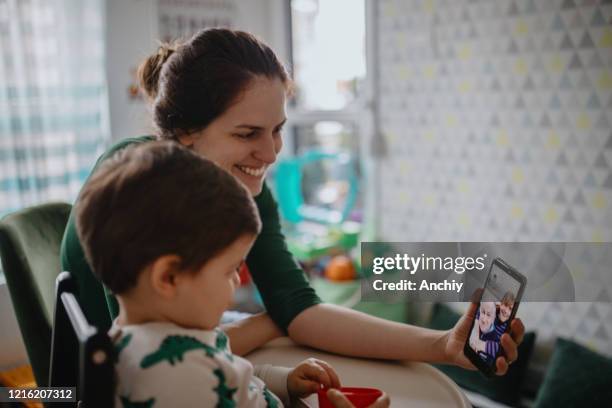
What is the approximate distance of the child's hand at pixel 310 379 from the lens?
30.8 inches

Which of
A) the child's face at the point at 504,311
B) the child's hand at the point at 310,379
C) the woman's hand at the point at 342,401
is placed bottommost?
the child's hand at the point at 310,379

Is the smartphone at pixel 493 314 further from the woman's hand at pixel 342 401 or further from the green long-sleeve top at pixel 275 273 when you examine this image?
the green long-sleeve top at pixel 275 273

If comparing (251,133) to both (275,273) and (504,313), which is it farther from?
(504,313)

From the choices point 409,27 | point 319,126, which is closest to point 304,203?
point 319,126

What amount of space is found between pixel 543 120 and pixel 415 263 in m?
0.69

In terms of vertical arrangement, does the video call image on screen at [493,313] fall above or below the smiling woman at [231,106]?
below

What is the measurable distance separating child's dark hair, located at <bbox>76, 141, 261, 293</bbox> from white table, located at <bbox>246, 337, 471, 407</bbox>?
37 cm

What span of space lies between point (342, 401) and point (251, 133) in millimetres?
548

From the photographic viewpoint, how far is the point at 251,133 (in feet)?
3.45

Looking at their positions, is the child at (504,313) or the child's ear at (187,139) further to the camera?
the child's ear at (187,139)

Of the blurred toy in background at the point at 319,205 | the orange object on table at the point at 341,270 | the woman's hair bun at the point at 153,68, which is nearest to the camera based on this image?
the woman's hair bun at the point at 153,68

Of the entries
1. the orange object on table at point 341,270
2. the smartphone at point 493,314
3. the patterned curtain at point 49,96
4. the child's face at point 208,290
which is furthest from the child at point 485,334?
the patterned curtain at point 49,96

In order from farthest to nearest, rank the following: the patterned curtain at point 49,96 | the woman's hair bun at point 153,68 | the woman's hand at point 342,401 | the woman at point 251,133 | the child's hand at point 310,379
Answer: the patterned curtain at point 49,96 → the woman's hair bun at point 153,68 → the woman at point 251,133 → the child's hand at point 310,379 → the woman's hand at point 342,401

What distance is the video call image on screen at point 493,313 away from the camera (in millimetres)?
812
